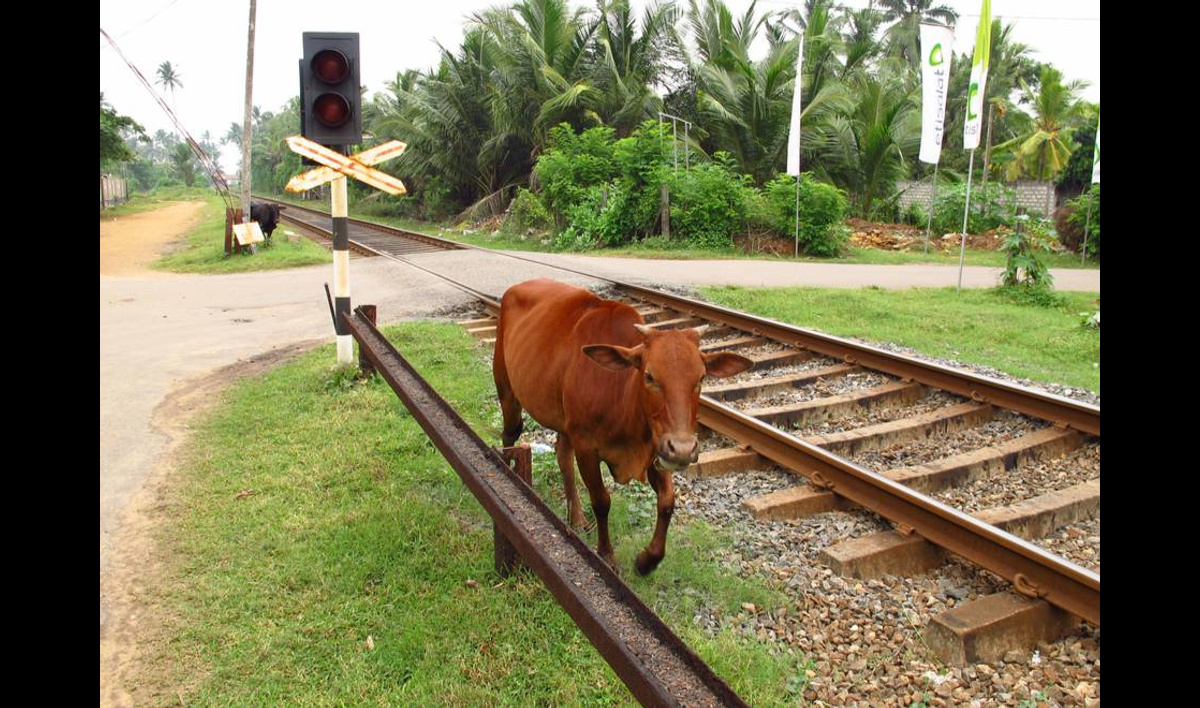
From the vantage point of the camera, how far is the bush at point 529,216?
22.8 meters

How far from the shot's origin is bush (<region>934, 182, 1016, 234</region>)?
77.4 ft

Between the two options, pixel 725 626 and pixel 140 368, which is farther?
pixel 140 368

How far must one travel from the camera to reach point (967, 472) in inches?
206

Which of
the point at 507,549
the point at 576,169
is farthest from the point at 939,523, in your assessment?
the point at 576,169

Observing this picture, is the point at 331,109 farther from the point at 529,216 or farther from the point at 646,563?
the point at 529,216

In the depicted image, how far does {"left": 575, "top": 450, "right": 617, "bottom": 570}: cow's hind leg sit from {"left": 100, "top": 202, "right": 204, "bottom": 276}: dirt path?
1130 centimetres

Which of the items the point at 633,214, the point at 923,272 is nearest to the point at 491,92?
the point at 633,214

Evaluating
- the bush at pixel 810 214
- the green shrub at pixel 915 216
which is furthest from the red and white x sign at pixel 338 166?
the green shrub at pixel 915 216

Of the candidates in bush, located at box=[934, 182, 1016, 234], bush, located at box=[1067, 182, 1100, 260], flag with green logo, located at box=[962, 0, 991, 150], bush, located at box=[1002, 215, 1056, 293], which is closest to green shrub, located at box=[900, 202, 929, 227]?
bush, located at box=[934, 182, 1016, 234]

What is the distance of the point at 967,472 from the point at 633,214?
50.8 ft

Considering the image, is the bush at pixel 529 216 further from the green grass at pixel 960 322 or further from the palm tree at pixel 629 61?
the green grass at pixel 960 322

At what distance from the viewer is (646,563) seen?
4.01 meters

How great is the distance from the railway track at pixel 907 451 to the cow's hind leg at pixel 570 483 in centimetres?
103

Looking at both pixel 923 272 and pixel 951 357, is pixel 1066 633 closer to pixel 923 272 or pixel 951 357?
pixel 951 357
